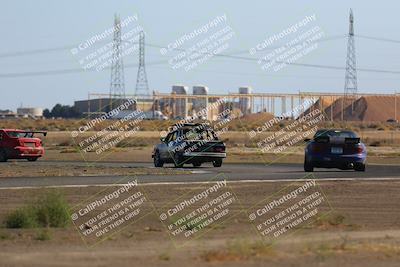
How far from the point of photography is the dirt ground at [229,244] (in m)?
12.9

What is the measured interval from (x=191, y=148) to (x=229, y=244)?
24.2m

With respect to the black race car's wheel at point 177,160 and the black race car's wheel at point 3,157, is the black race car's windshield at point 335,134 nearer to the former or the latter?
the black race car's wheel at point 177,160

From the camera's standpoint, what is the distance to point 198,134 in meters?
39.0

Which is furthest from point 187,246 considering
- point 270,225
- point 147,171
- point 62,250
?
point 147,171

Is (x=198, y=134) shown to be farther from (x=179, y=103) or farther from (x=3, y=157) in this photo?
(x=179, y=103)

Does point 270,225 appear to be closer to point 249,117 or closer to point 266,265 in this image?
point 266,265

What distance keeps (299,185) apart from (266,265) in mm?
14007

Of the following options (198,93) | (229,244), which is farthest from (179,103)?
(229,244)

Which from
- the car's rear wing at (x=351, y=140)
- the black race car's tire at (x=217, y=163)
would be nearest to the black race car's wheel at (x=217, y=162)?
the black race car's tire at (x=217, y=163)

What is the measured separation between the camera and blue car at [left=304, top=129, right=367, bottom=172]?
1328 inches

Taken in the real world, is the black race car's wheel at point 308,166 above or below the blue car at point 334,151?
below

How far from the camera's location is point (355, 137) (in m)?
34.2

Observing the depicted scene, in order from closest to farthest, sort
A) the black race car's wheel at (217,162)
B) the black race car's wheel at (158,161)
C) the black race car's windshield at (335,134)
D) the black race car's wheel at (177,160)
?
the black race car's windshield at (335,134) → the black race car's wheel at (177,160) → the black race car's wheel at (217,162) → the black race car's wheel at (158,161)

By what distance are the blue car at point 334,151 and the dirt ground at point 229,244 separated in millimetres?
12656
